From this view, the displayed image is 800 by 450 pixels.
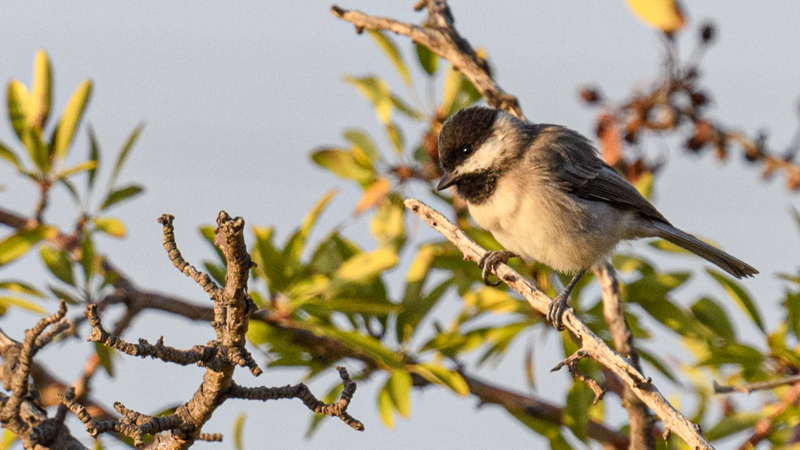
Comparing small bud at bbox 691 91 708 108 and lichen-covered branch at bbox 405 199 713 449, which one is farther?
small bud at bbox 691 91 708 108

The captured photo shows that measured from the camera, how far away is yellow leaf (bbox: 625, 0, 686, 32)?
104 inches

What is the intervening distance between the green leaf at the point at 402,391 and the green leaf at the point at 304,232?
2.09 ft

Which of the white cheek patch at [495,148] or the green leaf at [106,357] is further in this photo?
the white cheek patch at [495,148]

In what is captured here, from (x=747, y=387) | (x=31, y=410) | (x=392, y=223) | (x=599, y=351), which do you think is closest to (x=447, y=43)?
(x=392, y=223)

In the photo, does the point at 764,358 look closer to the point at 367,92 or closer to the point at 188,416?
the point at 367,92

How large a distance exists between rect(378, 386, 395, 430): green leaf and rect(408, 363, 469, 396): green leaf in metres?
0.22

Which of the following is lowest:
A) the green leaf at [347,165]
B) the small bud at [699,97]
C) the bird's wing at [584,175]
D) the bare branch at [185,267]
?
the bare branch at [185,267]

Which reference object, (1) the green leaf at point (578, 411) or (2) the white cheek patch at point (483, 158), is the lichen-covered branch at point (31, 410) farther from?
(2) the white cheek patch at point (483, 158)

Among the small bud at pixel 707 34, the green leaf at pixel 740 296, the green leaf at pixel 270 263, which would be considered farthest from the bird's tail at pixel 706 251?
the green leaf at pixel 270 263

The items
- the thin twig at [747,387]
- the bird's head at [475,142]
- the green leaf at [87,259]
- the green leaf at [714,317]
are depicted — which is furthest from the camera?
the bird's head at [475,142]

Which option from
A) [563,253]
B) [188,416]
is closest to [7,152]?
[188,416]

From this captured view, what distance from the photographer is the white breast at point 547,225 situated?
334 centimetres

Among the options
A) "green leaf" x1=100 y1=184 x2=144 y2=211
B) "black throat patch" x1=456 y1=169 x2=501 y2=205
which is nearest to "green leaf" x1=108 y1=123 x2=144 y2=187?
"green leaf" x1=100 y1=184 x2=144 y2=211

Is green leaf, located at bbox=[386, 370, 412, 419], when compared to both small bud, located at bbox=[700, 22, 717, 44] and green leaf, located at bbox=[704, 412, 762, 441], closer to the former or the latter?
green leaf, located at bbox=[704, 412, 762, 441]
